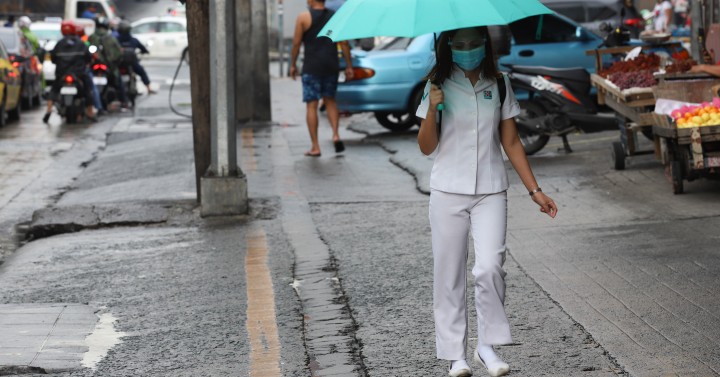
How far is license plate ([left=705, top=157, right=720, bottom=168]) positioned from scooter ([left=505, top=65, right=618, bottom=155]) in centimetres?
376

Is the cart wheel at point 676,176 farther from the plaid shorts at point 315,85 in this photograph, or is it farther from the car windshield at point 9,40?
the car windshield at point 9,40

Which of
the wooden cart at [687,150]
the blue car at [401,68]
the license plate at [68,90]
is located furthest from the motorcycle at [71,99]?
the wooden cart at [687,150]

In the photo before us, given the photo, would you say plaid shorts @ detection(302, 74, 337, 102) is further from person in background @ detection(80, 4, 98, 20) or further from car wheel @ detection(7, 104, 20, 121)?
person in background @ detection(80, 4, 98, 20)

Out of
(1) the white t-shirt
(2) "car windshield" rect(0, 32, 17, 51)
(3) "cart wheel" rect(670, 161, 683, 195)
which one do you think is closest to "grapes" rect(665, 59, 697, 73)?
(3) "cart wheel" rect(670, 161, 683, 195)

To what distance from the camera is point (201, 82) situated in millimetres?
11109

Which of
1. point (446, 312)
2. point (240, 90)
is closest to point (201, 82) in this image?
point (446, 312)

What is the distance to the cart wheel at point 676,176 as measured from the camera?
10.5 meters

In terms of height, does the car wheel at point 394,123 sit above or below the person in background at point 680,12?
below

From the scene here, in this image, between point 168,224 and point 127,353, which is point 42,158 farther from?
point 127,353

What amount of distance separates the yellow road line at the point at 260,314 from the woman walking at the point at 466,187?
923 mm

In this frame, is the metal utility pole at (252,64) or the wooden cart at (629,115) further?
the metal utility pole at (252,64)

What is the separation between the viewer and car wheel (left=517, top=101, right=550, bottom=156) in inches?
547

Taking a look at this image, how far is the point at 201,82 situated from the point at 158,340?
183 inches

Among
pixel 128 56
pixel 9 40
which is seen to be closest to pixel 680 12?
pixel 128 56
